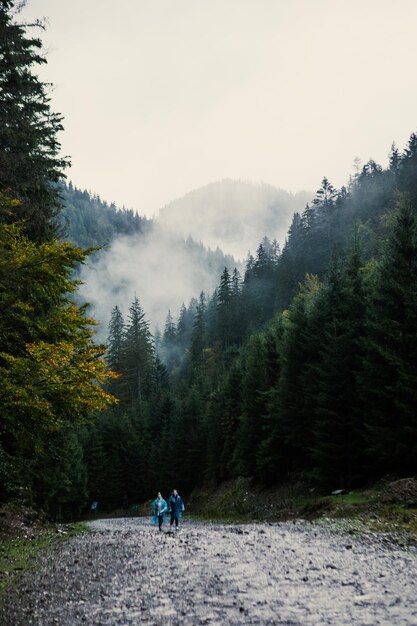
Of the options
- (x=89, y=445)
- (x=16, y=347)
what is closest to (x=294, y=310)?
(x=16, y=347)

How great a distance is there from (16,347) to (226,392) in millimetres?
48076

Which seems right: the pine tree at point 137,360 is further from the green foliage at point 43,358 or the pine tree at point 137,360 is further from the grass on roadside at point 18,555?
the green foliage at point 43,358

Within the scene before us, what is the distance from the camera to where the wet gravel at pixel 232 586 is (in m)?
7.34

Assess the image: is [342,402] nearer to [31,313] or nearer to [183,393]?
[31,313]

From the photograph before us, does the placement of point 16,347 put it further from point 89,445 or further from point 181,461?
point 89,445

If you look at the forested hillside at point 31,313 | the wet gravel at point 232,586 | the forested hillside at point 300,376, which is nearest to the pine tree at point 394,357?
the forested hillside at point 300,376

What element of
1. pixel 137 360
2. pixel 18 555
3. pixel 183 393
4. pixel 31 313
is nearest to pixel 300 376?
pixel 31 313

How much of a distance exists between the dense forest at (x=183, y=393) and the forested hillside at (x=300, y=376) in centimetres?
15

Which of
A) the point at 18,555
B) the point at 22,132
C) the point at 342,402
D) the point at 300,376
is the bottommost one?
the point at 18,555

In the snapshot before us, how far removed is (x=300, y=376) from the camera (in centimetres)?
3647

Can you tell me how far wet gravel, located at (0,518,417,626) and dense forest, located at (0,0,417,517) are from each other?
3.95 m

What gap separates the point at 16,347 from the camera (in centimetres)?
1633

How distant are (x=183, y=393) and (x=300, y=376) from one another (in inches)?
2643

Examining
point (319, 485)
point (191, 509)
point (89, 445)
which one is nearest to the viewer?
point (319, 485)
